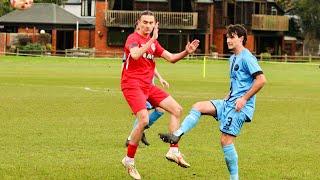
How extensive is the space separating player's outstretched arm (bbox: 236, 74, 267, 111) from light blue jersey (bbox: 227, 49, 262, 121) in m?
0.10

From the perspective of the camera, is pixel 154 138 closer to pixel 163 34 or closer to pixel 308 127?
pixel 308 127

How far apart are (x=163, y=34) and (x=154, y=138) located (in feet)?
210

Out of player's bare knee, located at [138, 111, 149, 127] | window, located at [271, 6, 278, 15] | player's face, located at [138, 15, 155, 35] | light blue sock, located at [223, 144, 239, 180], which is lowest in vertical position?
light blue sock, located at [223, 144, 239, 180]

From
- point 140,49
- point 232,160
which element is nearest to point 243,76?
point 232,160

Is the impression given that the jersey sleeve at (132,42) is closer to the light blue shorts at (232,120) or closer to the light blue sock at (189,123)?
the light blue sock at (189,123)

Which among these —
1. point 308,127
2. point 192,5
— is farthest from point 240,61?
point 192,5

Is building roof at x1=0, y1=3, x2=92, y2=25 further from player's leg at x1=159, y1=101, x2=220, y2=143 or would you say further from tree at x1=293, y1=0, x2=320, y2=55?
player's leg at x1=159, y1=101, x2=220, y2=143

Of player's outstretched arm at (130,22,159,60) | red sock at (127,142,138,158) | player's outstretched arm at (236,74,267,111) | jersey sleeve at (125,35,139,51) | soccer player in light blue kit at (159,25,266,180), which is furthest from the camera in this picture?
jersey sleeve at (125,35,139,51)

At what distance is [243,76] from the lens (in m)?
9.94

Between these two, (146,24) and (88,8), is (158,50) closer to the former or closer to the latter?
(146,24)

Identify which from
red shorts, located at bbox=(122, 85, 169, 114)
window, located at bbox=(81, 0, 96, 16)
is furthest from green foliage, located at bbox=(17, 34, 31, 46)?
red shorts, located at bbox=(122, 85, 169, 114)

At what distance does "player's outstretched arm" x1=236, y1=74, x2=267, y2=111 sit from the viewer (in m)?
9.73

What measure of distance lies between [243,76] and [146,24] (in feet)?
5.80

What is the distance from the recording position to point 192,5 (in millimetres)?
80688
